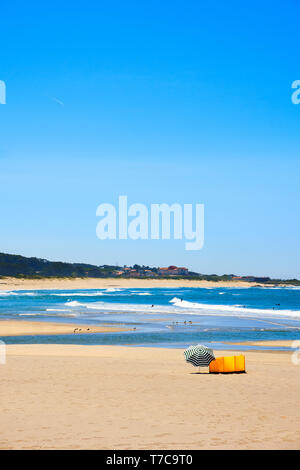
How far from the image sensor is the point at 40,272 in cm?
19838

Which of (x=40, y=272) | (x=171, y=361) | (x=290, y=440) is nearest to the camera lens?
(x=290, y=440)

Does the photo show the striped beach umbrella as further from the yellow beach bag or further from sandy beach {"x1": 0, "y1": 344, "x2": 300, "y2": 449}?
the yellow beach bag

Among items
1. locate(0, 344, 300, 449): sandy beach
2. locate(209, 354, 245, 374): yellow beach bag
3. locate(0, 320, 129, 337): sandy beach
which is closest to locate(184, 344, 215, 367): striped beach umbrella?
locate(0, 344, 300, 449): sandy beach

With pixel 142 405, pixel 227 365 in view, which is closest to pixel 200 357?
pixel 227 365

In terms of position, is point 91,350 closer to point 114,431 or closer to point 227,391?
point 227,391

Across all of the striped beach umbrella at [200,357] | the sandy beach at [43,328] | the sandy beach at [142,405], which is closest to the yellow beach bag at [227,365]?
the sandy beach at [142,405]

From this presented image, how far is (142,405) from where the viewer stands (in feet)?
46.1

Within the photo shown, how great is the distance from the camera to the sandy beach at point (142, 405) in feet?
35.0

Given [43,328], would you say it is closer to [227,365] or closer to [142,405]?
[227,365]

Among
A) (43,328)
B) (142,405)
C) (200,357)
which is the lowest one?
(43,328)

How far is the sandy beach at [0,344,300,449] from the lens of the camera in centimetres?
1068

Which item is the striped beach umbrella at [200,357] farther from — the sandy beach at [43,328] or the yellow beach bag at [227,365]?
the sandy beach at [43,328]

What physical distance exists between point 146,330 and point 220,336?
5.93 m

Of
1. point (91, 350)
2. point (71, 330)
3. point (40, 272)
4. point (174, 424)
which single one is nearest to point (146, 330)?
point (71, 330)
